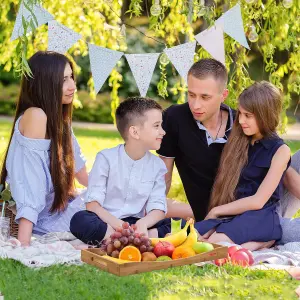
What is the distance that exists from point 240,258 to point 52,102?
1454mm

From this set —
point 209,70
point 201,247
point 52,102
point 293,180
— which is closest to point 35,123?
point 52,102

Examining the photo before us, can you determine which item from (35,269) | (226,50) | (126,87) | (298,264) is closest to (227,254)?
(298,264)

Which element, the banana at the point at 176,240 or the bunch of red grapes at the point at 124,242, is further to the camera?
the banana at the point at 176,240

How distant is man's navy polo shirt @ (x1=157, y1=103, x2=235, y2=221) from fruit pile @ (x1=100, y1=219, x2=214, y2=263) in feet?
3.04

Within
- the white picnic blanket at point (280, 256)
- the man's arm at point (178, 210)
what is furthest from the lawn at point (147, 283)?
the man's arm at point (178, 210)

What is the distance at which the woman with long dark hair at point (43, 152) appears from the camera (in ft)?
15.1

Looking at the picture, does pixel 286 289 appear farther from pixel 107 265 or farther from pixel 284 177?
pixel 284 177

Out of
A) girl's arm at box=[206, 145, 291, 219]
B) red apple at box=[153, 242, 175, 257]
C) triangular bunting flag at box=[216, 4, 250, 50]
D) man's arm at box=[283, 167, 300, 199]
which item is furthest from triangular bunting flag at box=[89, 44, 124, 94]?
red apple at box=[153, 242, 175, 257]

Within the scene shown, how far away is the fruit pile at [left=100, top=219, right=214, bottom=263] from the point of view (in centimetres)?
386

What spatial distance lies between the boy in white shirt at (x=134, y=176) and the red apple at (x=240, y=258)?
0.59 meters

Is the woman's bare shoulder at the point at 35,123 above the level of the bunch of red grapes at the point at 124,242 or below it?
above

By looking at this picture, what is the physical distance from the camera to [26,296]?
3490 millimetres

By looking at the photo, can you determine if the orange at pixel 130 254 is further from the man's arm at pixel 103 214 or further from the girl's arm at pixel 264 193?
the girl's arm at pixel 264 193

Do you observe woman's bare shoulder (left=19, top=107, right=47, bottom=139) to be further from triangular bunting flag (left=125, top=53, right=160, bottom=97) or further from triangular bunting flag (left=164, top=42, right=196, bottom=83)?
triangular bunting flag (left=164, top=42, right=196, bottom=83)
